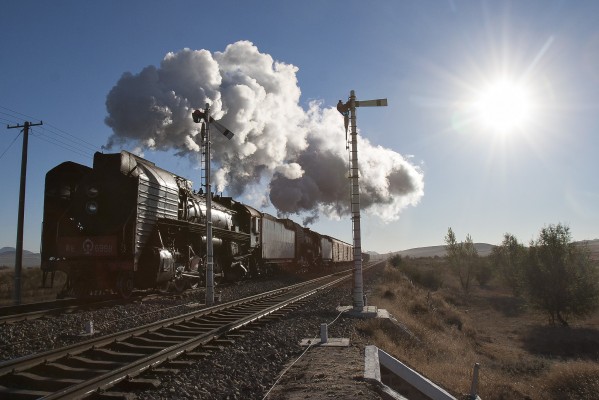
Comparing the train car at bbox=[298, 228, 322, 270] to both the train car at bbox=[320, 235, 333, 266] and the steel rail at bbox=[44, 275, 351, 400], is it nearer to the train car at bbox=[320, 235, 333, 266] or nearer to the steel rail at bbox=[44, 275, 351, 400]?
the train car at bbox=[320, 235, 333, 266]

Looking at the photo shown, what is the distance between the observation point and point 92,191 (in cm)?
1519

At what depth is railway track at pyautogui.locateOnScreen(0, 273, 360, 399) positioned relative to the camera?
17.9 feet

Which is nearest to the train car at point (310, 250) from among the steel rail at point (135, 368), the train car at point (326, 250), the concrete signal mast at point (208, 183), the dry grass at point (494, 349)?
the train car at point (326, 250)

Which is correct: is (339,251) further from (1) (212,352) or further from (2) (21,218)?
(1) (212,352)

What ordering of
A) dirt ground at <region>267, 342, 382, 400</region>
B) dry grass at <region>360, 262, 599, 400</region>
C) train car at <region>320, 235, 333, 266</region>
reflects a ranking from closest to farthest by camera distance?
dirt ground at <region>267, 342, 382, 400</region>, dry grass at <region>360, 262, 599, 400</region>, train car at <region>320, 235, 333, 266</region>

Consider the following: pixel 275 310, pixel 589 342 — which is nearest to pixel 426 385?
pixel 275 310

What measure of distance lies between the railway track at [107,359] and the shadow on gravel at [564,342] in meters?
23.6

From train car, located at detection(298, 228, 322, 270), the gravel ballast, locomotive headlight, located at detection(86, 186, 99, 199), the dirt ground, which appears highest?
locomotive headlight, located at detection(86, 186, 99, 199)

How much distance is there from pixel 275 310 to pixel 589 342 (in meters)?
25.2

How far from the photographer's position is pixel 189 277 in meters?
18.4

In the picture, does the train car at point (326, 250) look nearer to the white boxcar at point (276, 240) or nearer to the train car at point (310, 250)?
the train car at point (310, 250)

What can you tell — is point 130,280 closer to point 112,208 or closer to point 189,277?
point 112,208

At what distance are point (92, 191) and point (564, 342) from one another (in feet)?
95.9

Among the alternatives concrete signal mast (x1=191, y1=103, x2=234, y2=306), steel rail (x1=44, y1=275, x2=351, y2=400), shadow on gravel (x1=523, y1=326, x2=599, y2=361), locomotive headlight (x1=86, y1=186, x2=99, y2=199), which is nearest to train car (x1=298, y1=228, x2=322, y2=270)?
shadow on gravel (x1=523, y1=326, x2=599, y2=361)
